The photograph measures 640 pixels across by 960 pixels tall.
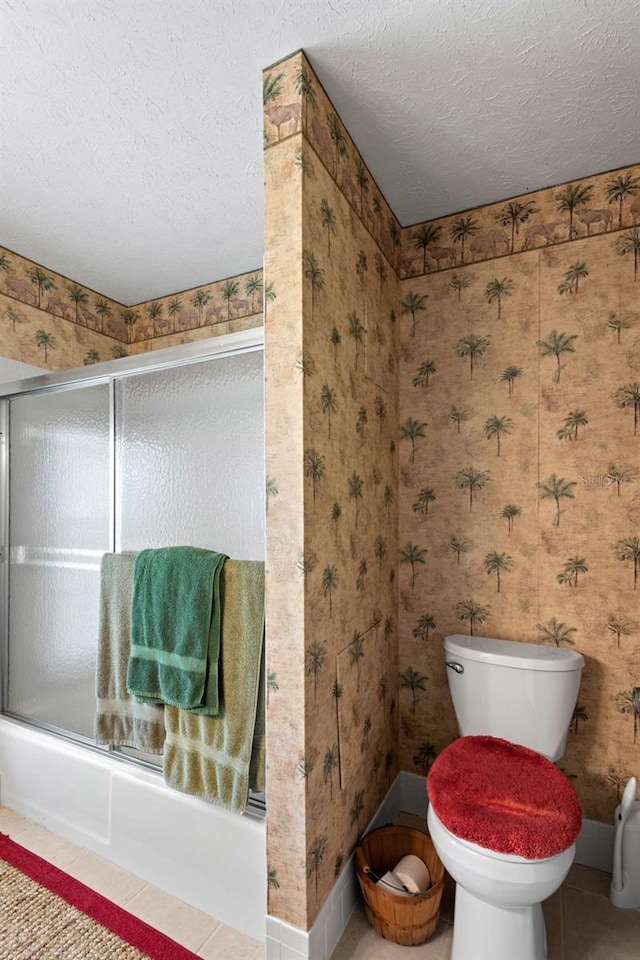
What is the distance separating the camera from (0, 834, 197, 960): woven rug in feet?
4.40

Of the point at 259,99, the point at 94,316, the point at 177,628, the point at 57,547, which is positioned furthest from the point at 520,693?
the point at 94,316

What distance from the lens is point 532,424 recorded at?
1.76m

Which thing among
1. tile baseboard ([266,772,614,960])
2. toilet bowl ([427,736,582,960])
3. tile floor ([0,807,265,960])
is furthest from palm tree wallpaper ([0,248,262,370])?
tile baseboard ([266,772,614,960])

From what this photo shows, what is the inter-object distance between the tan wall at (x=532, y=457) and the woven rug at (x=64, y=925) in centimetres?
106

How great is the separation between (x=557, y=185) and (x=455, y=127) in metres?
0.51

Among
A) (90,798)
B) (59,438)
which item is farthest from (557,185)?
(90,798)

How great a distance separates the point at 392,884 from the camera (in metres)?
1.43

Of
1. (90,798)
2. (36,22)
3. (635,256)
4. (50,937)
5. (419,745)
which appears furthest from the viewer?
(419,745)

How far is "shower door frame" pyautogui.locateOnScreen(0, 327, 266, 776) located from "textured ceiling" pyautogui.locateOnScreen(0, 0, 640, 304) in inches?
23.7

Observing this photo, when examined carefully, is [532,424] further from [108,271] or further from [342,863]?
[108,271]

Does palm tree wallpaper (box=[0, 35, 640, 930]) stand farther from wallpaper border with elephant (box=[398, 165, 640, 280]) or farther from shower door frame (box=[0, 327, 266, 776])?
shower door frame (box=[0, 327, 266, 776])

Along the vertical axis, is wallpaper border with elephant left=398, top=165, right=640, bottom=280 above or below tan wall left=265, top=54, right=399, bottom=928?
above

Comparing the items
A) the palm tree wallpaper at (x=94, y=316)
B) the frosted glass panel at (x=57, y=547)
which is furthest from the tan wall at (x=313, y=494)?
the palm tree wallpaper at (x=94, y=316)

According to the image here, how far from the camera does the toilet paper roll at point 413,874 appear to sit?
4.68 feet
